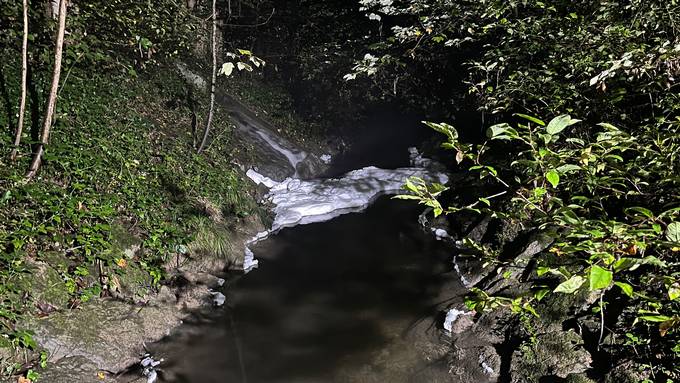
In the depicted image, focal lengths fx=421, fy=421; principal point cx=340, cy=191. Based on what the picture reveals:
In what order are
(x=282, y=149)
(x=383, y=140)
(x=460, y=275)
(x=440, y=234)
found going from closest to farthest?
(x=460, y=275) < (x=440, y=234) < (x=282, y=149) < (x=383, y=140)

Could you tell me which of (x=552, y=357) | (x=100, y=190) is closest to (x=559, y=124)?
(x=552, y=357)

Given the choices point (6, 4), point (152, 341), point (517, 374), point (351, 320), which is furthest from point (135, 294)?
point (6, 4)

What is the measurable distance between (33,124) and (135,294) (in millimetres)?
3574

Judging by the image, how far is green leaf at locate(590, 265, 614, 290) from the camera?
1259mm

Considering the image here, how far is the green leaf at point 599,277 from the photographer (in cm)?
126

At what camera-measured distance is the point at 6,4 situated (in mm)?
8555

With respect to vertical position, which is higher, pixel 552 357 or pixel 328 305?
pixel 552 357

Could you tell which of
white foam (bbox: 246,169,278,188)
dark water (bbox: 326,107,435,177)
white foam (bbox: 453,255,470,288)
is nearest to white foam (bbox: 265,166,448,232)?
white foam (bbox: 246,169,278,188)

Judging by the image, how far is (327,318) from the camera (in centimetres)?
668

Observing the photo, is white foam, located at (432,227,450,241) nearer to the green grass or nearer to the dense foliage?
the dense foliage

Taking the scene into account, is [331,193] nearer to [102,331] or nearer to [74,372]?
[102,331]

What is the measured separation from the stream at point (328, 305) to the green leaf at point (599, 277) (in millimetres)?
4429

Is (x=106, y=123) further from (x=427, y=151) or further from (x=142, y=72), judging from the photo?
(x=427, y=151)

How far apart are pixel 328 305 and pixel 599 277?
6.06 meters
